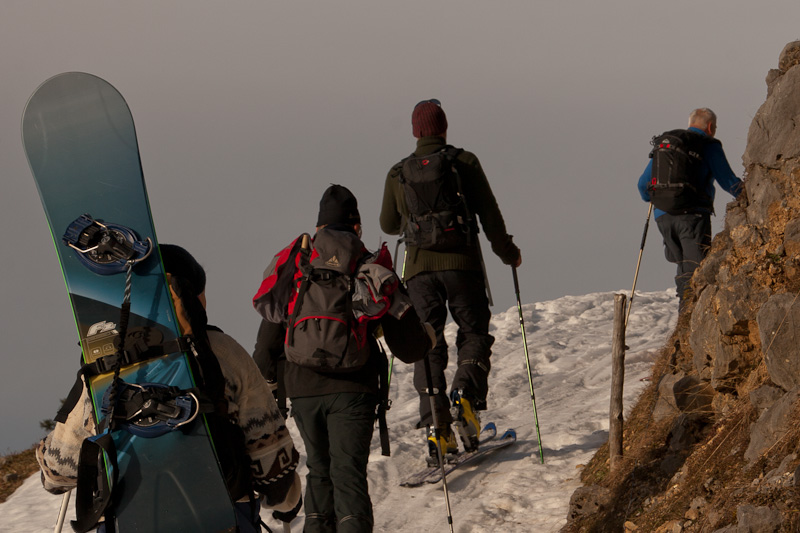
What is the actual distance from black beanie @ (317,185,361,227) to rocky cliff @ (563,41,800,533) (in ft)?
9.27

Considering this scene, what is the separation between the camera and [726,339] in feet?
22.9

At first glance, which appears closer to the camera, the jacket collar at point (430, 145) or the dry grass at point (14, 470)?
the jacket collar at point (430, 145)

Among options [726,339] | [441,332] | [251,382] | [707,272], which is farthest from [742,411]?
[251,382]

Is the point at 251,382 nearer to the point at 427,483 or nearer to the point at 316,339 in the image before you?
the point at 316,339

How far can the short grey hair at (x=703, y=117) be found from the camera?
991 centimetres

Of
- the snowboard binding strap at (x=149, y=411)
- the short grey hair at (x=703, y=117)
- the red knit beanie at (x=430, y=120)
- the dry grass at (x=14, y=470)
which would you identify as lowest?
the dry grass at (x=14, y=470)

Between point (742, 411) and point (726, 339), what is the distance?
0.75m

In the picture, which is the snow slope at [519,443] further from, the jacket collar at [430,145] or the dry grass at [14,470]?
the jacket collar at [430,145]

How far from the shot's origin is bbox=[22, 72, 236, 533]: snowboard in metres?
3.74

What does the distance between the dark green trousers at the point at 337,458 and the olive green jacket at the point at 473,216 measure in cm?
295

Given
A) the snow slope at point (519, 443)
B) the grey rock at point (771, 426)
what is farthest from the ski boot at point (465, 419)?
the grey rock at point (771, 426)

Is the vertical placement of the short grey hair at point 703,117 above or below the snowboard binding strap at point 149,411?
above

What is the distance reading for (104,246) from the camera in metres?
3.87

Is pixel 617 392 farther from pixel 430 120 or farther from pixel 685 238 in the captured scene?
pixel 685 238
